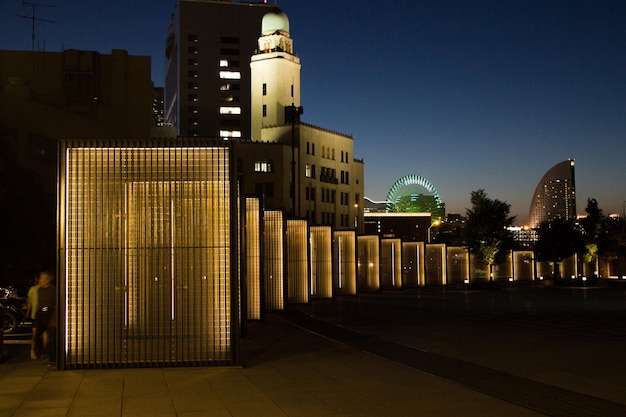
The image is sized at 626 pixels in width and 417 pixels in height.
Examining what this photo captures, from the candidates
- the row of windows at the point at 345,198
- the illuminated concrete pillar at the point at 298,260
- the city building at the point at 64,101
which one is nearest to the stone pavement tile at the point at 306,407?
the illuminated concrete pillar at the point at 298,260

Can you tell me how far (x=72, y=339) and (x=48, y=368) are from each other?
81 centimetres

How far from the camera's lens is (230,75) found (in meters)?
139

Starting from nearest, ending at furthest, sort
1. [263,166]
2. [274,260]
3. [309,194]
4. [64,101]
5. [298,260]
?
1. [274,260]
2. [298,260]
3. [64,101]
4. [263,166]
5. [309,194]

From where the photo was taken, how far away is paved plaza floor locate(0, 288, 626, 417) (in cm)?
1104

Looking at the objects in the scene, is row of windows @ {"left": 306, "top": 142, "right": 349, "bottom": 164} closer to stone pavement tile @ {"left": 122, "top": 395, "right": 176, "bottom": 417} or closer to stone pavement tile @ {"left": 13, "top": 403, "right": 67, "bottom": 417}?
stone pavement tile @ {"left": 122, "top": 395, "right": 176, "bottom": 417}

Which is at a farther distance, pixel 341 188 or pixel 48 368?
pixel 341 188

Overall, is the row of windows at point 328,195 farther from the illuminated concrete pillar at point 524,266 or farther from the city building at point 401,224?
the city building at point 401,224

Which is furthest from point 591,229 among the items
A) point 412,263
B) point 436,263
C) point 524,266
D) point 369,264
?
point 369,264

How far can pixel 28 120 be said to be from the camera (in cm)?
4950

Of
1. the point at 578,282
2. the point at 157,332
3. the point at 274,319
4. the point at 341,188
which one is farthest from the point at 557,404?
the point at 341,188

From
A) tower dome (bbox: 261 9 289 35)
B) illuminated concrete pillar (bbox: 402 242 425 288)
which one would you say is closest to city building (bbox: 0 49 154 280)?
illuminated concrete pillar (bbox: 402 242 425 288)

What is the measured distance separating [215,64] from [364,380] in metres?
128

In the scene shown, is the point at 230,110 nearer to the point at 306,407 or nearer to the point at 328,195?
the point at 328,195

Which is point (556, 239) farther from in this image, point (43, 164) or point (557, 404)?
point (557, 404)
